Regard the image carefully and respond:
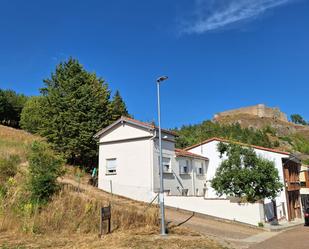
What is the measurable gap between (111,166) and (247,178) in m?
11.2

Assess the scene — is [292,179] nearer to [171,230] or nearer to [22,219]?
[171,230]

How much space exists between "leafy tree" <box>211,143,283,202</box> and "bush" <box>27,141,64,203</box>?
1332 centimetres

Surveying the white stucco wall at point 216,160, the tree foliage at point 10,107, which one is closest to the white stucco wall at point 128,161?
the white stucco wall at point 216,160

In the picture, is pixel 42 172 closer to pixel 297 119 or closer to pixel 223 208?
pixel 223 208

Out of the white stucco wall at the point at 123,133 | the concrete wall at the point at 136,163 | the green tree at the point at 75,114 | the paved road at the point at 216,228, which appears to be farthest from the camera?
the green tree at the point at 75,114

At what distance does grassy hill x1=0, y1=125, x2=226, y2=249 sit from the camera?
1212 cm

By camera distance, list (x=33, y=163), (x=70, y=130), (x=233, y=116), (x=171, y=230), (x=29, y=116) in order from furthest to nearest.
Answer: (x=233, y=116) < (x=29, y=116) < (x=70, y=130) < (x=33, y=163) < (x=171, y=230)

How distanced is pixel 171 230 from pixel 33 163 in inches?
313

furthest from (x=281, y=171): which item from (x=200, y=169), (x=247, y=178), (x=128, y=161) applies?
(x=128, y=161)

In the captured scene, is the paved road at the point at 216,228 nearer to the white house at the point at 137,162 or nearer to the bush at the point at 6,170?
the white house at the point at 137,162

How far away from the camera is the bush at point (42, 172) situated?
1666 cm

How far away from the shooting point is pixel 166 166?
90.6ft

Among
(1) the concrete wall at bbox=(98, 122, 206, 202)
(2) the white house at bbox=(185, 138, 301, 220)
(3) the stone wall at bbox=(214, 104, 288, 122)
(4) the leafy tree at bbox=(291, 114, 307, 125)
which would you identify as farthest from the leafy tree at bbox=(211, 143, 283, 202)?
(4) the leafy tree at bbox=(291, 114, 307, 125)

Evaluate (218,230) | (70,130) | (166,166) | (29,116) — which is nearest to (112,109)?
(70,130)
